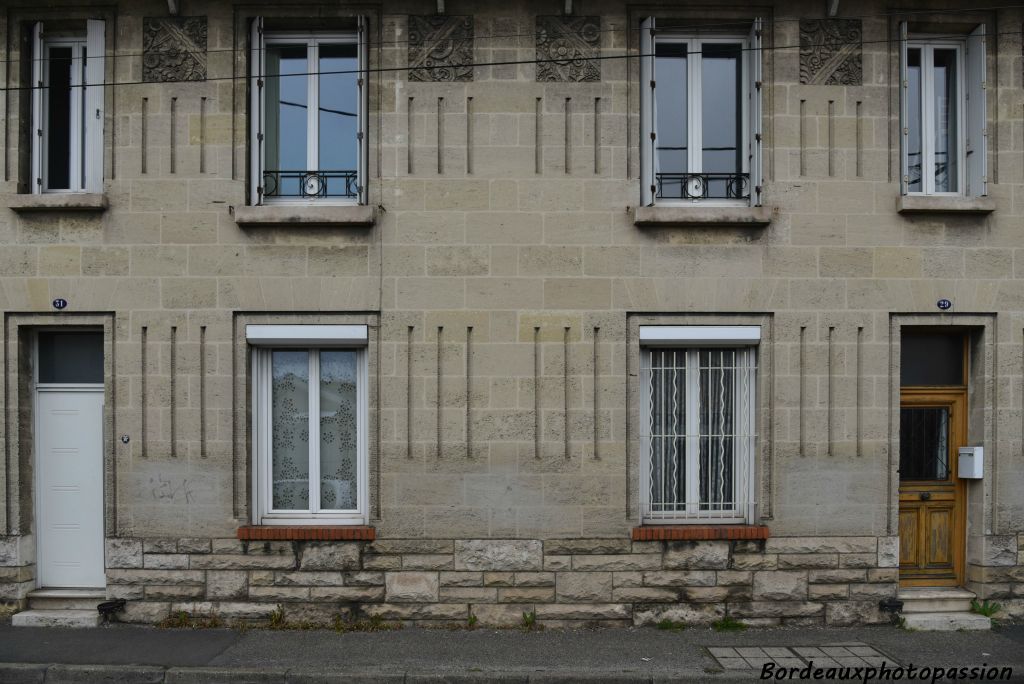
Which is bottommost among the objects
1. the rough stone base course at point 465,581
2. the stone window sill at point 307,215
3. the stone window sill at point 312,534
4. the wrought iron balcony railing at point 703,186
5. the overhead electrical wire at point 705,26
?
the rough stone base course at point 465,581

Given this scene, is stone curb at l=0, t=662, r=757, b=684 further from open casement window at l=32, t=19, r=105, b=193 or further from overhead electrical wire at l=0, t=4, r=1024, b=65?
Result: overhead electrical wire at l=0, t=4, r=1024, b=65

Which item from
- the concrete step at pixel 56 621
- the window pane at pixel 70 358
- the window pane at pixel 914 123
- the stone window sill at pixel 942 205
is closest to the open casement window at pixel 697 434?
the stone window sill at pixel 942 205

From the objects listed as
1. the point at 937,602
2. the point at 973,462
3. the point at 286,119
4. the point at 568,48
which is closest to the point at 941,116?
the point at 973,462

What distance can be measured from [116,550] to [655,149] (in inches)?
276

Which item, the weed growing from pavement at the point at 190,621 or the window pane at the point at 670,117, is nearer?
the weed growing from pavement at the point at 190,621

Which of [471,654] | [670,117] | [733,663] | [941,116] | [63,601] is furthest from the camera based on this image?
[941,116]

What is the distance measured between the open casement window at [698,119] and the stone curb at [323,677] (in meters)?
4.66

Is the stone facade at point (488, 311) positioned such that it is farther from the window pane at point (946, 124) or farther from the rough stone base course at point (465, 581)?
the window pane at point (946, 124)

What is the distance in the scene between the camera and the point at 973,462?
844cm

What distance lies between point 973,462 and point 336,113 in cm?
768

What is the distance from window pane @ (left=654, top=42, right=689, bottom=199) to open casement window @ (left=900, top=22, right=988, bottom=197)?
2325 millimetres

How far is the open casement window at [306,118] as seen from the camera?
336 inches

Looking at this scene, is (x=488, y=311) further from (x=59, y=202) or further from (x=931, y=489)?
(x=931, y=489)

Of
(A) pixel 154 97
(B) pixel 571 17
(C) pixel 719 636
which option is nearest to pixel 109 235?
(A) pixel 154 97
